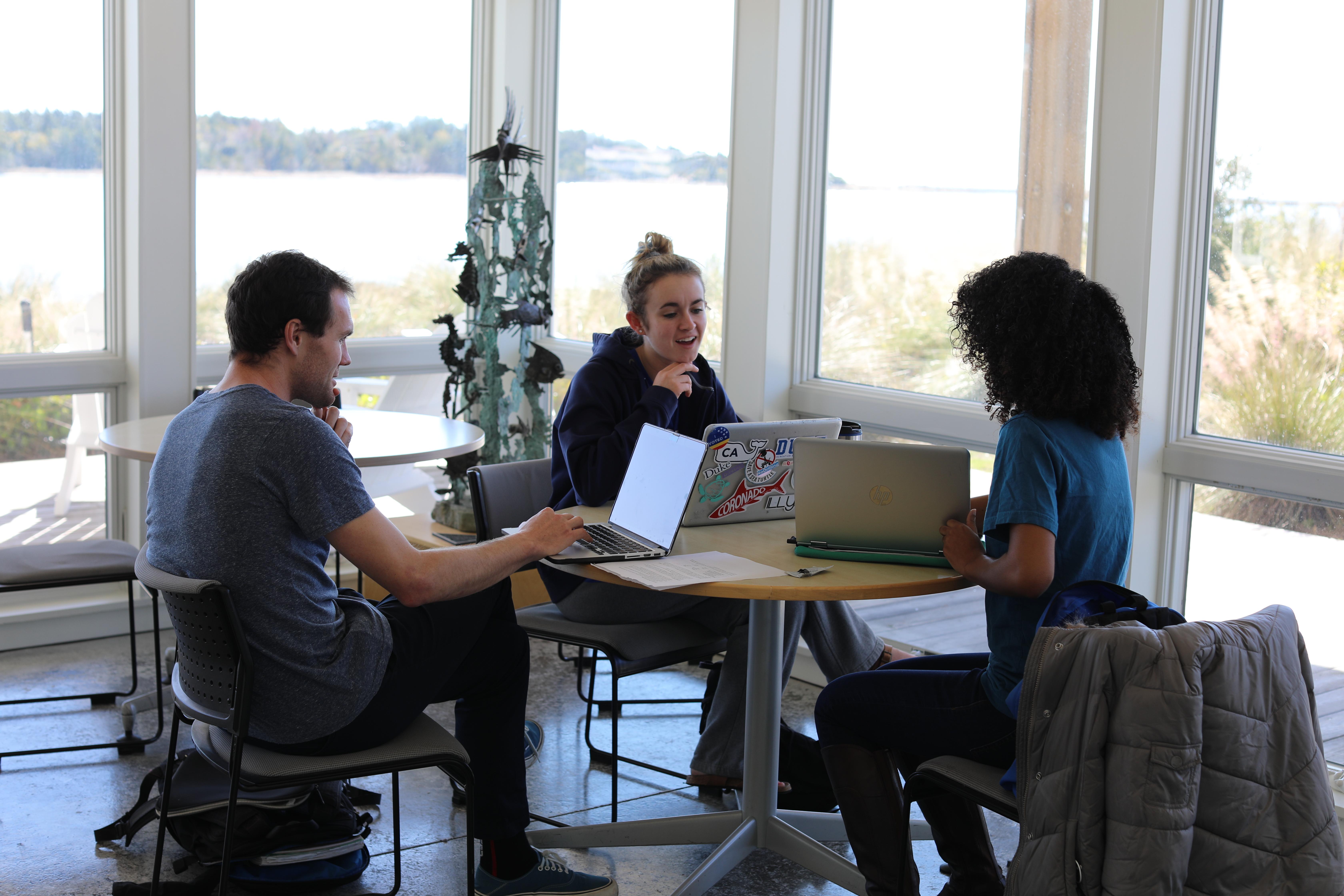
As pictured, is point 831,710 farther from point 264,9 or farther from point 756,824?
point 264,9

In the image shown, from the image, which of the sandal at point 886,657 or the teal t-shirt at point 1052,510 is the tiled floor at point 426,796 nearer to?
the sandal at point 886,657

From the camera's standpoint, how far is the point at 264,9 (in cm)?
464

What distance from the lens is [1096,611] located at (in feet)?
6.14

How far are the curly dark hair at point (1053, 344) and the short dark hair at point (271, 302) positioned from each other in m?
1.17

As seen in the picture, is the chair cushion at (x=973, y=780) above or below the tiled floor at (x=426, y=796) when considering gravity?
above

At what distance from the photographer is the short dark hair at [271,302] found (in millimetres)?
2086

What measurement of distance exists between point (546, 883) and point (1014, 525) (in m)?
1.22

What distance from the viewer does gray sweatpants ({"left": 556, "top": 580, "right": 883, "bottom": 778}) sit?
2.81 m

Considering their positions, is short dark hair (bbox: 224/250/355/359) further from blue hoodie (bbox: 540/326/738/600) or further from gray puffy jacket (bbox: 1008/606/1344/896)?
gray puffy jacket (bbox: 1008/606/1344/896)

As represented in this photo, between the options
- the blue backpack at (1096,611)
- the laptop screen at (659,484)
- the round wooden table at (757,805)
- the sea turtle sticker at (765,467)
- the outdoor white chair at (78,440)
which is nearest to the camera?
the blue backpack at (1096,611)

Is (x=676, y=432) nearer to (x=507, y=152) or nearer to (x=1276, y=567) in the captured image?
(x=1276, y=567)

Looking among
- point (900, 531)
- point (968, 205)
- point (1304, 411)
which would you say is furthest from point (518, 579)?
point (1304, 411)

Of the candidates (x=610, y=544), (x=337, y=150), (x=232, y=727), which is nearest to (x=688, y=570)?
(x=610, y=544)

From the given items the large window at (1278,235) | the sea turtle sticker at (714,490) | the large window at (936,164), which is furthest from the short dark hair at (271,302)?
the large window at (1278,235)
